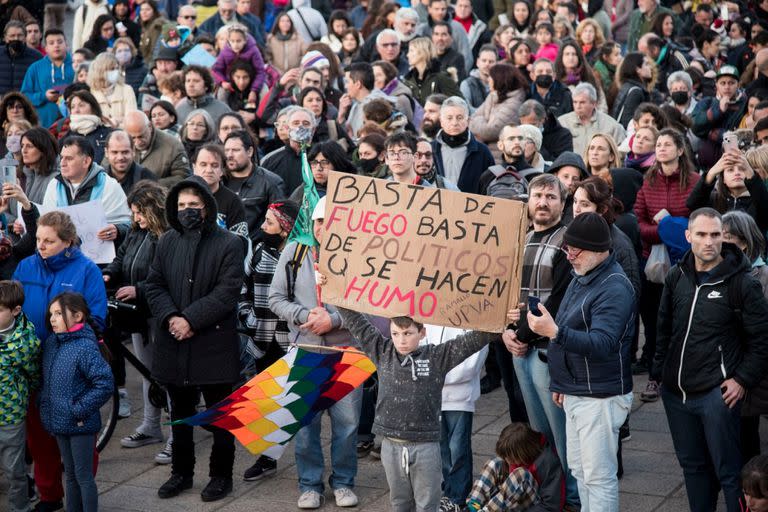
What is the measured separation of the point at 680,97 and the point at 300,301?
6.58 m

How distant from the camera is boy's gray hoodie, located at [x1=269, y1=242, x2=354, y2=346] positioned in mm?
7734

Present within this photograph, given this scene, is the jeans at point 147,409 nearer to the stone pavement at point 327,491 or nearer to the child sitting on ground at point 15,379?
the stone pavement at point 327,491

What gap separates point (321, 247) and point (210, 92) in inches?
268

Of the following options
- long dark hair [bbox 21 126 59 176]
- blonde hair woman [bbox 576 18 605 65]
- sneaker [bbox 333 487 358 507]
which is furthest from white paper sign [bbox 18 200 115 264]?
blonde hair woman [bbox 576 18 605 65]

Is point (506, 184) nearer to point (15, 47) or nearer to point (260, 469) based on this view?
point (260, 469)

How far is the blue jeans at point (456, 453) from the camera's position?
290 inches

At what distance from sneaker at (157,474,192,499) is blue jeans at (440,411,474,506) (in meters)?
1.85

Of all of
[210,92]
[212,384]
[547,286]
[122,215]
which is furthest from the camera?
[210,92]

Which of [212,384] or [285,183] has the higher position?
[285,183]

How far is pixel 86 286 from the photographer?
805 centimetres

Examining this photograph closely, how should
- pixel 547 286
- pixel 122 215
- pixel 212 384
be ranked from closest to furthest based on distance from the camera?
pixel 547 286
pixel 212 384
pixel 122 215

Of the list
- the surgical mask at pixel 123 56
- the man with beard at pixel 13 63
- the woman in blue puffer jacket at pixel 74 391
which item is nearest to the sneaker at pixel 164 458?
the woman in blue puffer jacket at pixel 74 391

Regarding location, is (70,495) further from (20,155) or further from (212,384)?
(20,155)

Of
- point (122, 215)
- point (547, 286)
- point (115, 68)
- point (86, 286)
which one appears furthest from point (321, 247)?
point (115, 68)
